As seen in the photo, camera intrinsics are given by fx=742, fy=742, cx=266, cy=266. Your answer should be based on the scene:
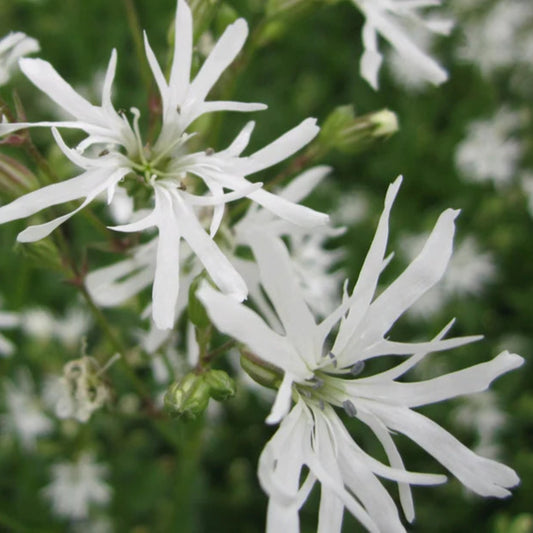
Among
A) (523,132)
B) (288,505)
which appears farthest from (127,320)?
(523,132)

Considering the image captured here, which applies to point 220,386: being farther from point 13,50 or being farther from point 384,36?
point 384,36

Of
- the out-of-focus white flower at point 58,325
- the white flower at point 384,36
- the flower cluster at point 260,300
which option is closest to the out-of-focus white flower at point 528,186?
the white flower at point 384,36

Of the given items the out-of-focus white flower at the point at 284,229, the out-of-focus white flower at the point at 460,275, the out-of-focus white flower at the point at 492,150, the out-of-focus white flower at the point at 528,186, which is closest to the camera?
the out-of-focus white flower at the point at 284,229

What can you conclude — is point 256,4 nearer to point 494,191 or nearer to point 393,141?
point 393,141

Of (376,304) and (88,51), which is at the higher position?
(376,304)

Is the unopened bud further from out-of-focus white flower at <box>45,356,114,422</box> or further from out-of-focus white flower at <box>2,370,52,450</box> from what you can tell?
out-of-focus white flower at <box>2,370,52,450</box>

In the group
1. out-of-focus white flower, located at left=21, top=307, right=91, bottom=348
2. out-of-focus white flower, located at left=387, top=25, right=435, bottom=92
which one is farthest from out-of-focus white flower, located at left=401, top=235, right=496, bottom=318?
out-of-focus white flower, located at left=21, top=307, right=91, bottom=348

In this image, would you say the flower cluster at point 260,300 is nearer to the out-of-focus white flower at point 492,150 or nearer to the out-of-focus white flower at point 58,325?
the out-of-focus white flower at point 58,325

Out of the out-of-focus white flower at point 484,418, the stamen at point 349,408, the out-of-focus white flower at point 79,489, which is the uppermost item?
the stamen at point 349,408
